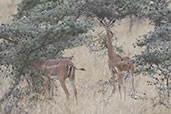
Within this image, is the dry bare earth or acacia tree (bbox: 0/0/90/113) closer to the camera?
acacia tree (bbox: 0/0/90/113)

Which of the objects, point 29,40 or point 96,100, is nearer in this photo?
point 29,40

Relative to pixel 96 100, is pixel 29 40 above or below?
above

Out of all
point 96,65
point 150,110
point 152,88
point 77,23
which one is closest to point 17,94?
point 77,23

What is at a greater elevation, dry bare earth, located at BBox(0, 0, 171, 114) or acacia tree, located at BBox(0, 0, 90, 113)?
acacia tree, located at BBox(0, 0, 90, 113)

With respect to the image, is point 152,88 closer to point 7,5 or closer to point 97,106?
point 97,106

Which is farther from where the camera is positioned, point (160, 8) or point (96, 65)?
point (96, 65)

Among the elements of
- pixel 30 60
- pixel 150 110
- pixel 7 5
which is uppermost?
pixel 7 5

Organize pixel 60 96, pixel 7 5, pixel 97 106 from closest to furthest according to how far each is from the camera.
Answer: pixel 97 106, pixel 60 96, pixel 7 5

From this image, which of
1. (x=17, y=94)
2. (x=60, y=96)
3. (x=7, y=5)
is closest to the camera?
(x=17, y=94)

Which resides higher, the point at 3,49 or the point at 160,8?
the point at 160,8

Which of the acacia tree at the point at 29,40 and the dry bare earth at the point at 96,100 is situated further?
the dry bare earth at the point at 96,100

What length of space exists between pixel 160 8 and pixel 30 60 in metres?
2.51

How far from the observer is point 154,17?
8047mm

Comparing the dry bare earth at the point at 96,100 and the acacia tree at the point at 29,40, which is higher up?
the acacia tree at the point at 29,40
